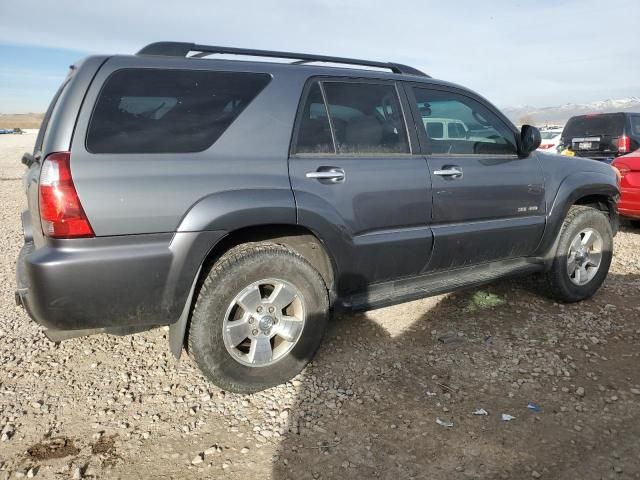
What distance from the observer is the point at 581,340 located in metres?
3.39

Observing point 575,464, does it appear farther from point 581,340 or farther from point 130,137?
point 130,137

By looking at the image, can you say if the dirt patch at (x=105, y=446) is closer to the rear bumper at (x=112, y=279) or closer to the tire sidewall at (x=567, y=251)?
the rear bumper at (x=112, y=279)

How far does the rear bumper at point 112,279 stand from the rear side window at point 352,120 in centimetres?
89


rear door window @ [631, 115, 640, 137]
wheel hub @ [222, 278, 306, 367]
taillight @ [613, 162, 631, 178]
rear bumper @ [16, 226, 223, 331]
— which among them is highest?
rear door window @ [631, 115, 640, 137]

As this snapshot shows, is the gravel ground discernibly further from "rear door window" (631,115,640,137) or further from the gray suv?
"rear door window" (631,115,640,137)

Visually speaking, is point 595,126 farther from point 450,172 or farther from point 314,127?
point 314,127

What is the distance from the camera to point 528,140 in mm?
3525

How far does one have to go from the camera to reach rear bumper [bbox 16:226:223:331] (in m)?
2.18

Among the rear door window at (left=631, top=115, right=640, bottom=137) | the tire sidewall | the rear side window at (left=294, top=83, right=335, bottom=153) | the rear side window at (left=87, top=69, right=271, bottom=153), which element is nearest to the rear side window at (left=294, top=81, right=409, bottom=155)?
the rear side window at (left=294, top=83, right=335, bottom=153)

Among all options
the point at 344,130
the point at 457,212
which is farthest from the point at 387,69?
the point at 457,212

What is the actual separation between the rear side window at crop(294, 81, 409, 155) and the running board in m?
0.90

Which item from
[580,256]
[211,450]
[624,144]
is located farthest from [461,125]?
[624,144]

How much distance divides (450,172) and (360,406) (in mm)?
1626

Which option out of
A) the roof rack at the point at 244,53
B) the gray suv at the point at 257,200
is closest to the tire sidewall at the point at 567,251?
the gray suv at the point at 257,200
